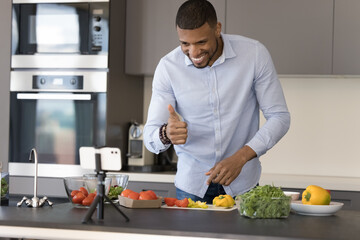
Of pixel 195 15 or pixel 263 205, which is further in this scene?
pixel 195 15

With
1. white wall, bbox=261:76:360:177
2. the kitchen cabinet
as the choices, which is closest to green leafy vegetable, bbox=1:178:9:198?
the kitchen cabinet

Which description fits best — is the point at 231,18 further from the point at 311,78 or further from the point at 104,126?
the point at 104,126

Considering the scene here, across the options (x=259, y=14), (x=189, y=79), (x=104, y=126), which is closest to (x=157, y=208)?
(x=189, y=79)

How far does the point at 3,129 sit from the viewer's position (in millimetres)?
4344

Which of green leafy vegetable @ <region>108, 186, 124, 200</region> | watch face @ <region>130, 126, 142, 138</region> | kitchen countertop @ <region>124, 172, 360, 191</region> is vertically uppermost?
watch face @ <region>130, 126, 142, 138</region>

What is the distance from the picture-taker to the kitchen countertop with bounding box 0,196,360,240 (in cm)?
Answer: 184

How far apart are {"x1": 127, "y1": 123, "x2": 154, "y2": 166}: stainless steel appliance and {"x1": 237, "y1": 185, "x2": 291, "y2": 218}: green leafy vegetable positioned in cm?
225

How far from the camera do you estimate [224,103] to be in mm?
2881

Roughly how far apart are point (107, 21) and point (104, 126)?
0.67 metres

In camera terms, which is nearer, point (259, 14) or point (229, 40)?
point (229, 40)

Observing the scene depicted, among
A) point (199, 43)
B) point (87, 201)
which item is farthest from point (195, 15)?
point (87, 201)

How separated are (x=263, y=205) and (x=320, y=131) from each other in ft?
7.89

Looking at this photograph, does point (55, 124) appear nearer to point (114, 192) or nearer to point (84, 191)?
point (114, 192)

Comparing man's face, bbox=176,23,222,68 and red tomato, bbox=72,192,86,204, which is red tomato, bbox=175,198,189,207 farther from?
man's face, bbox=176,23,222,68
